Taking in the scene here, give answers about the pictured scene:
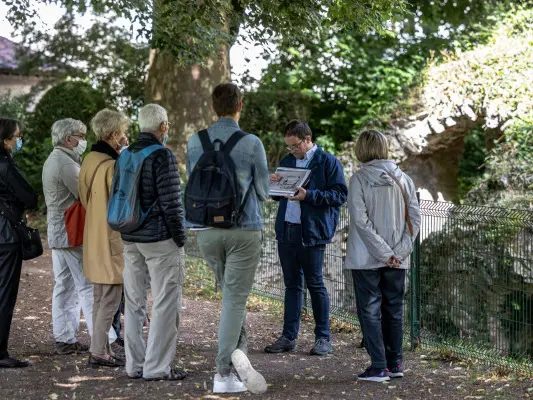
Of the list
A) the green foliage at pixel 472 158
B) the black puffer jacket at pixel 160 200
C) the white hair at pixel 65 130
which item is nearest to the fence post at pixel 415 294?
the black puffer jacket at pixel 160 200

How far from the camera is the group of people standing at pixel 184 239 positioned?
19.2 ft

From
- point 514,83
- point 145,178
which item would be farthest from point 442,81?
point 145,178

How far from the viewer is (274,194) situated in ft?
23.3

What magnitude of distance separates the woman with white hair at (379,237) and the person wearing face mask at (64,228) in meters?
2.34

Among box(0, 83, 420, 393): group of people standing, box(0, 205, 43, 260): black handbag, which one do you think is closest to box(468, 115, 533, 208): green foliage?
box(0, 83, 420, 393): group of people standing

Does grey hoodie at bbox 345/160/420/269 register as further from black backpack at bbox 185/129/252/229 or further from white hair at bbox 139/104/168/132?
white hair at bbox 139/104/168/132

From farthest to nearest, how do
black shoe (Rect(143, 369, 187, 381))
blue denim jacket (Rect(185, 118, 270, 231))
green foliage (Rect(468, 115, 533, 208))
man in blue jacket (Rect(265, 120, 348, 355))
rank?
green foliage (Rect(468, 115, 533, 208)) < man in blue jacket (Rect(265, 120, 348, 355)) < black shoe (Rect(143, 369, 187, 381)) < blue denim jacket (Rect(185, 118, 270, 231))

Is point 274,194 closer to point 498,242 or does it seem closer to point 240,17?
point 498,242

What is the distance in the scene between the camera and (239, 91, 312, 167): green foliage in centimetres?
1977

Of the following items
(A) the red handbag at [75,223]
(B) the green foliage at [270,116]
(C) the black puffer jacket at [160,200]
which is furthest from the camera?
(B) the green foliage at [270,116]

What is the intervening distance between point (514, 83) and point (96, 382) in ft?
36.2

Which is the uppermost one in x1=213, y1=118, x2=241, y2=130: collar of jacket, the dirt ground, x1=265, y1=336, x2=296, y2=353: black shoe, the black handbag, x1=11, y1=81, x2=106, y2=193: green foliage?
x1=11, y1=81, x2=106, y2=193: green foliage

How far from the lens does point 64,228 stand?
7086 mm

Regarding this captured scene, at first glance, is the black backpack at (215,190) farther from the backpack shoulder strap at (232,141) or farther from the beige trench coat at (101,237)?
the beige trench coat at (101,237)
